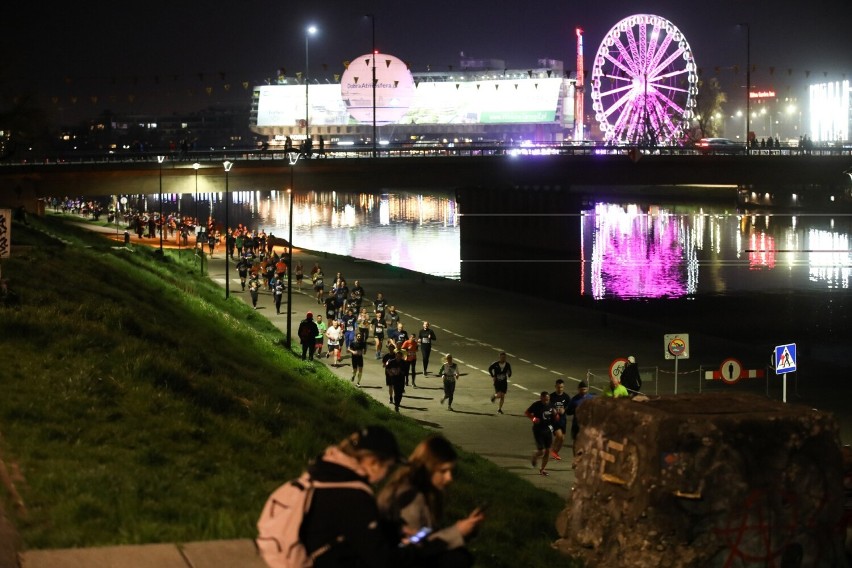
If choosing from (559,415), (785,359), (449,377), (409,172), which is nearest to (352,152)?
(409,172)

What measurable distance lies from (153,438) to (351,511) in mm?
6507

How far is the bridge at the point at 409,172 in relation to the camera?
69.8 m

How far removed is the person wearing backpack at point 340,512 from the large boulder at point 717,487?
3674mm

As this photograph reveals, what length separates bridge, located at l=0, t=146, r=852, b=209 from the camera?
69.8 meters

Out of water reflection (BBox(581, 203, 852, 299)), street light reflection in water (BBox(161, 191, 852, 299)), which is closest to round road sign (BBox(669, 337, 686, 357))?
water reflection (BBox(581, 203, 852, 299))

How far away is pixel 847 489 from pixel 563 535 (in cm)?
245

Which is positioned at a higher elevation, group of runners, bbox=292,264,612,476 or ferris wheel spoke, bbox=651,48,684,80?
ferris wheel spoke, bbox=651,48,684,80

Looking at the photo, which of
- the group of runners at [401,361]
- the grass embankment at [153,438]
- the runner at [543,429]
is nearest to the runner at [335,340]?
the group of runners at [401,361]

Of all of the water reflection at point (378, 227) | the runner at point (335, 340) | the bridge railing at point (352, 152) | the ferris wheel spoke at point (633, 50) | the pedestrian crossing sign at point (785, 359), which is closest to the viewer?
the pedestrian crossing sign at point (785, 359)

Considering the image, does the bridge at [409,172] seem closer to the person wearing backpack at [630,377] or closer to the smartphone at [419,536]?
the person wearing backpack at [630,377]

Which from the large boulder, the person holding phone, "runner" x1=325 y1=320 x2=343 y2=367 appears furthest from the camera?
"runner" x1=325 y1=320 x2=343 y2=367

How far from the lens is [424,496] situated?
628 cm

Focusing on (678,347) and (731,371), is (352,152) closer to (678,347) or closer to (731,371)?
(678,347)

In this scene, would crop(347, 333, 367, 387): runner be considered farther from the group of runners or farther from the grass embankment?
the grass embankment
